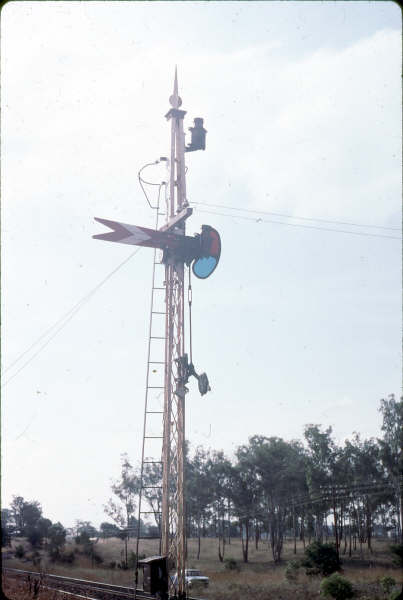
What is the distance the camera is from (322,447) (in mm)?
43000

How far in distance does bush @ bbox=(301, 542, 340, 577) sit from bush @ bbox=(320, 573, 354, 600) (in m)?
10.6

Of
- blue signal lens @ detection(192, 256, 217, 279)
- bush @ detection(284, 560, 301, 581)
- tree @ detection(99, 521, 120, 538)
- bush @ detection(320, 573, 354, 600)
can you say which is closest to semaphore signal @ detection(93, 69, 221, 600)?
blue signal lens @ detection(192, 256, 217, 279)

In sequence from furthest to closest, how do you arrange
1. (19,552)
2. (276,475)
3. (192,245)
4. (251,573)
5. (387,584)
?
(276,475)
(251,573)
(19,552)
(387,584)
(192,245)

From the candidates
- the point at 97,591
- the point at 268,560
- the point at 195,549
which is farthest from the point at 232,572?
the point at 195,549

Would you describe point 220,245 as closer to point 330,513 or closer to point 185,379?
point 185,379

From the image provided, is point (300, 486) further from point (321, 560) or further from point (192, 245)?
point (192, 245)

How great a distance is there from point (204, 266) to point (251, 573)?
24.5 metres

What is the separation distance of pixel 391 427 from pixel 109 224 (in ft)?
104

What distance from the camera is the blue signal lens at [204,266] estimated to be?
550 inches

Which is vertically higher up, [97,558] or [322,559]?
[322,559]

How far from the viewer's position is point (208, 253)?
45.7 ft

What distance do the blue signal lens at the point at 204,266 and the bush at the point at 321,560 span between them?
63.2 feet

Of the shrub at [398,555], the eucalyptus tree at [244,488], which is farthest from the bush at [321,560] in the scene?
the eucalyptus tree at [244,488]

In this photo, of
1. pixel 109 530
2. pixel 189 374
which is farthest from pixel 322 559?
pixel 109 530
